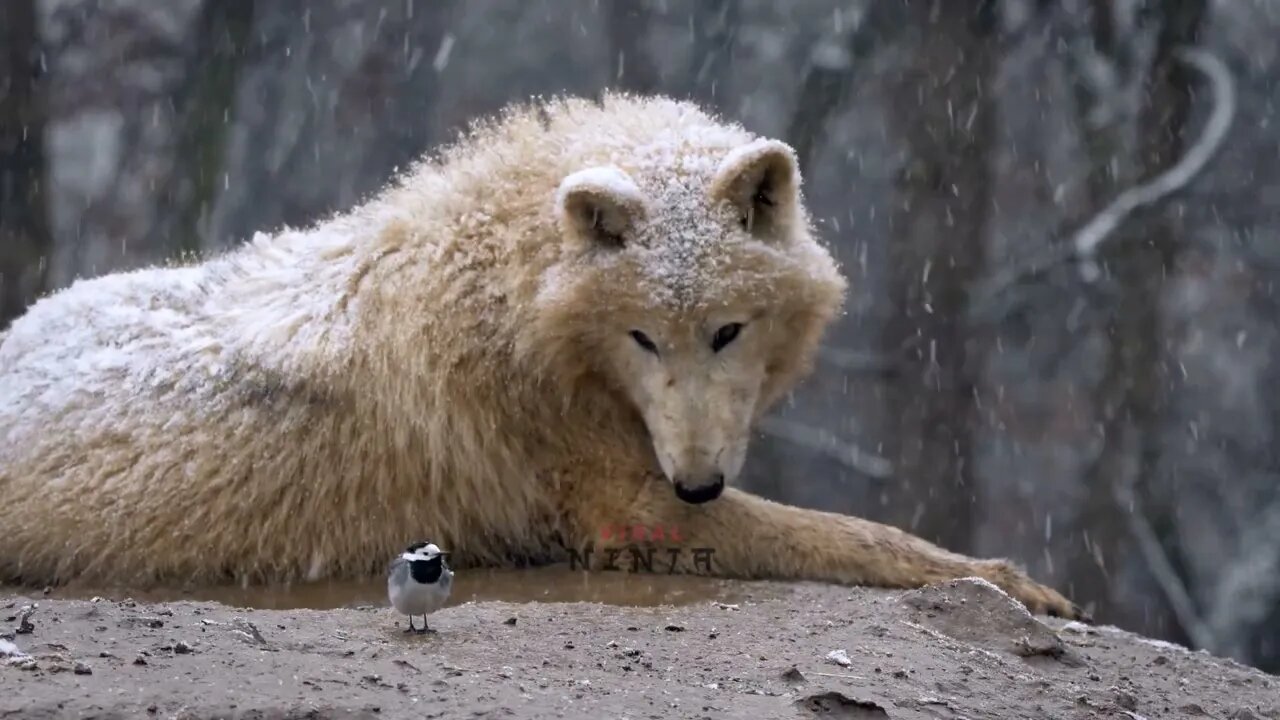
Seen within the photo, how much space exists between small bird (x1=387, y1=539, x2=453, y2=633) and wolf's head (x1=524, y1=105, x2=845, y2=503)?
1.51m

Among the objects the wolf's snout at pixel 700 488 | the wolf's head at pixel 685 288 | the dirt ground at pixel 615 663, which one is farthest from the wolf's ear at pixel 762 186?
the dirt ground at pixel 615 663

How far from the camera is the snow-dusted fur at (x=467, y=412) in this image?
5398 millimetres

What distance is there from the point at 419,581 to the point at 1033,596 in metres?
2.66

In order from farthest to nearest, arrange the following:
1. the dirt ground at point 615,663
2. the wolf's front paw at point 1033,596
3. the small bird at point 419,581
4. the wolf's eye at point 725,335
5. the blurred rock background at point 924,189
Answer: the blurred rock background at point 924,189 → the wolf's front paw at point 1033,596 → the wolf's eye at point 725,335 → the small bird at point 419,581 → the dirt ground at point 615,663

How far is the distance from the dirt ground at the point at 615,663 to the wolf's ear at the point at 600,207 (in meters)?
1.29

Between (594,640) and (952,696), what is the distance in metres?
0.96

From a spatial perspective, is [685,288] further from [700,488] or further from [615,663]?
[615,663]

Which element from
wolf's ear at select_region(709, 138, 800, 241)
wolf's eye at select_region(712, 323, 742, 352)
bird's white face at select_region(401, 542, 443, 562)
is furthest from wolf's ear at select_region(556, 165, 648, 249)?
bird's white face at select_region(401, 542, 443, 562)

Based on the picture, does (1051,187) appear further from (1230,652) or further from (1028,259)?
(1230,652)

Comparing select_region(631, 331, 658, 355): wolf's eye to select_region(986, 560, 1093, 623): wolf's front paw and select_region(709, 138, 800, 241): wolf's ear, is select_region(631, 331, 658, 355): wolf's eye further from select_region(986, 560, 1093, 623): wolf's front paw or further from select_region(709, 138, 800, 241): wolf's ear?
select_region(986, 560, 1093, 623): wolf's front paw

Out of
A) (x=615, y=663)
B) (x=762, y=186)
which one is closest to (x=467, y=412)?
(x=762, y=186)

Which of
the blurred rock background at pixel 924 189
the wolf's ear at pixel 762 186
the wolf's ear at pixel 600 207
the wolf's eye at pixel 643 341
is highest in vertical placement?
the blurred rock background at pixel 924 189

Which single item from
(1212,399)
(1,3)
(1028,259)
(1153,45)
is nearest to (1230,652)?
(1212,399)

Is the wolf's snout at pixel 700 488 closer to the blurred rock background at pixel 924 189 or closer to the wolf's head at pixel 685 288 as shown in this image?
the wolf's head at pixel 685 288
